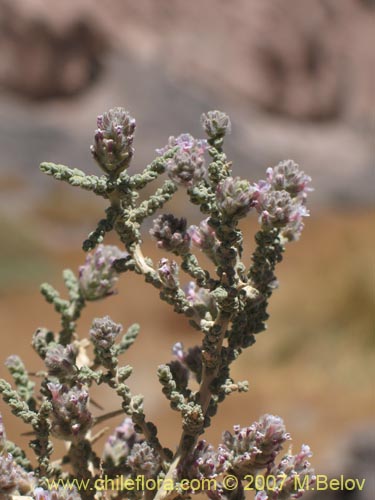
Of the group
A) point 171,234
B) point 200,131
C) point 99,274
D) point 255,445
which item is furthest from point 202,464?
point 200,131

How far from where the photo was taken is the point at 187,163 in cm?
100

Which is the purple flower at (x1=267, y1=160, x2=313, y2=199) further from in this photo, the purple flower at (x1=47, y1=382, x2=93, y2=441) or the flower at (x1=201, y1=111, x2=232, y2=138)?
the purple flower at (x1=47, y1=382, x2=93, y2=441)

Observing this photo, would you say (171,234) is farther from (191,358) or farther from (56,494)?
(56,494)

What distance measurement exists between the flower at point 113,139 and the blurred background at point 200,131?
5.19 m

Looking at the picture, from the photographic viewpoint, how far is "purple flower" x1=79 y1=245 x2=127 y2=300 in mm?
1284

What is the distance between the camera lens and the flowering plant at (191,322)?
3.29ft

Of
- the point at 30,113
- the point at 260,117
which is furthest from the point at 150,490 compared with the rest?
the point at 260,117

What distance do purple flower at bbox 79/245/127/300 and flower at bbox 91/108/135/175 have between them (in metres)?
0.29

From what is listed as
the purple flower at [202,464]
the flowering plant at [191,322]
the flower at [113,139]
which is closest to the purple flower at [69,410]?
the flowering plant at [191,322]

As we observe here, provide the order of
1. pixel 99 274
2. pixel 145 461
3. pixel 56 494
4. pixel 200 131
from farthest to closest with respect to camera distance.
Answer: pixel 200 131 → pixel 99 274 → pixel 145 461 → pixel 56 494

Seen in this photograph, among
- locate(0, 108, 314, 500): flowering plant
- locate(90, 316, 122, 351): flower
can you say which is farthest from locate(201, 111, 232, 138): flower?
locate(90, 316, 122, 351): flower

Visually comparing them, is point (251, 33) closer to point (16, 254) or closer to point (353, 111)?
point (353, 111)

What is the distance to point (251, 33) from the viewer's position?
14758mm

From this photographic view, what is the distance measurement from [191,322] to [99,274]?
0.81 ft
